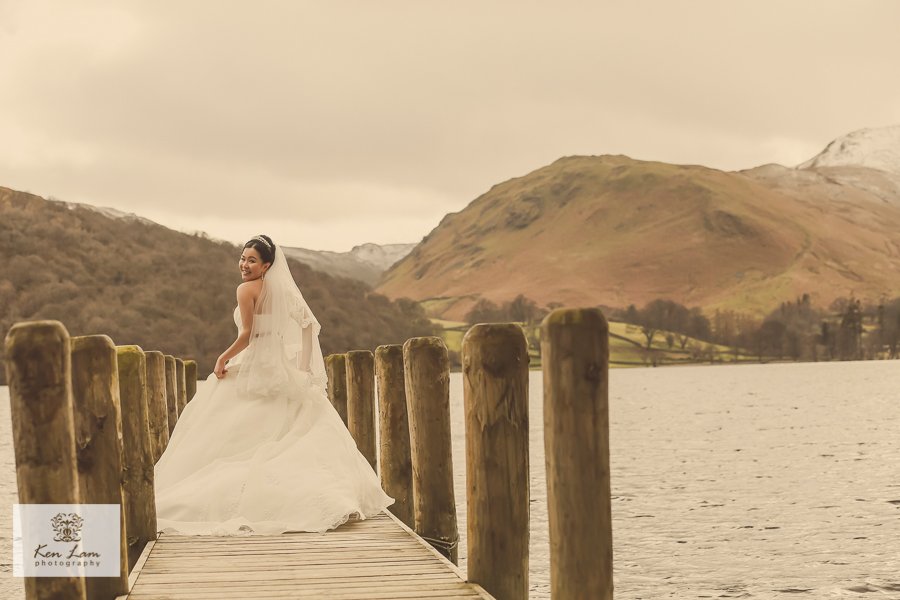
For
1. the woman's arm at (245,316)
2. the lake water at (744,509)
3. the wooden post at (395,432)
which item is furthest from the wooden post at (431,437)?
the lake water at (744,509)

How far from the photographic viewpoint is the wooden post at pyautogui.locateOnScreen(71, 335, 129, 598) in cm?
532

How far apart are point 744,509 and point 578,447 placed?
67.3 ft

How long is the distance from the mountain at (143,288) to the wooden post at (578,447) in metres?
88.3

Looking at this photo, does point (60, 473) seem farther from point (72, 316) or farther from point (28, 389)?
point (72, 316)

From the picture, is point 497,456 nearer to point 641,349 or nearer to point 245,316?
point 245,316

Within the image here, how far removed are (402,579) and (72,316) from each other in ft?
340

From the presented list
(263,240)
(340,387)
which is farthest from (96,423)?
(340,387)

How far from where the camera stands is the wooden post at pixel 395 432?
32.5 ft

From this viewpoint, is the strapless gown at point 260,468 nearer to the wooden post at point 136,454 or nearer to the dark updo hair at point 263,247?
the wooden post at point 136,454

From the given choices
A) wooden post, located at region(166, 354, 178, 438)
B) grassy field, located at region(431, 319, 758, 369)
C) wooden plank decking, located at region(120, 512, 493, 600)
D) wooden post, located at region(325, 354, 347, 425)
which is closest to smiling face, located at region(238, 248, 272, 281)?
wooden plank decking, located at region(120, 512, 493, 600)

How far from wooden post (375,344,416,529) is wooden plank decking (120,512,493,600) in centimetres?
215

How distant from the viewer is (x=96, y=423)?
5336mm

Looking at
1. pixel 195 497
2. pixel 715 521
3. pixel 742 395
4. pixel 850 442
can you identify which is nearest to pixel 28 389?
pixel 195 497

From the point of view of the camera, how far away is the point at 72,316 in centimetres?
10200
